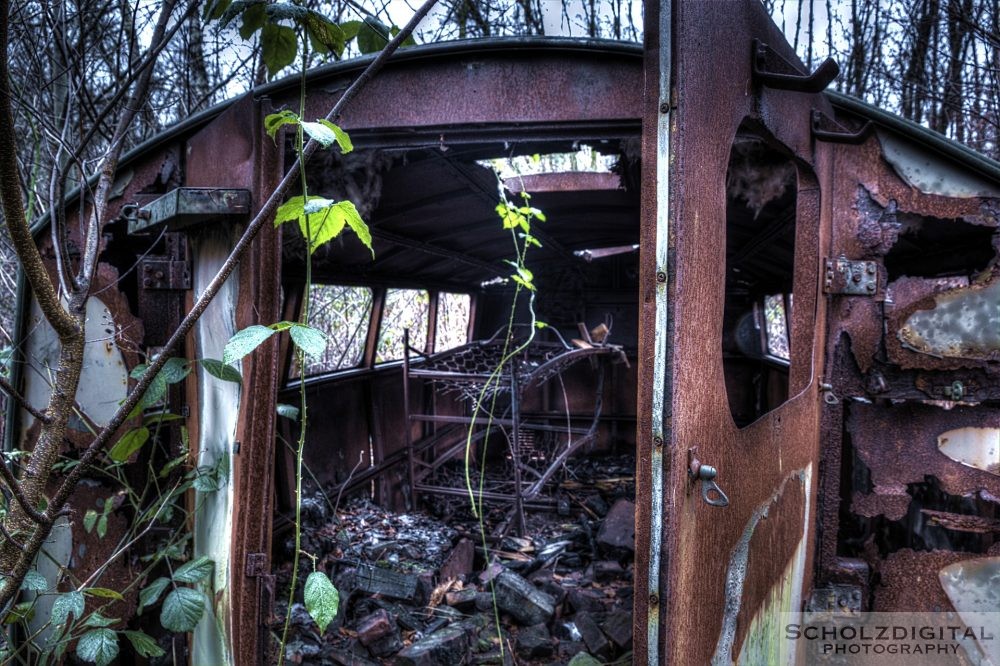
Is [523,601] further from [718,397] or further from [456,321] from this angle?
[456,321]

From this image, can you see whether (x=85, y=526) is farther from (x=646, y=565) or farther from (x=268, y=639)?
(x=646, y=565)

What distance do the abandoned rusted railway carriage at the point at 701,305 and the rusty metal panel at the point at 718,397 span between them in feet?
0.03

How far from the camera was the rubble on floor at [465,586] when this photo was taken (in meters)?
3.35

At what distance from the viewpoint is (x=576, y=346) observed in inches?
263

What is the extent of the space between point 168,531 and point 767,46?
291 centimetres

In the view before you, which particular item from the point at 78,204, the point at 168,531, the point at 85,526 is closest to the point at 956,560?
the point at 168,531

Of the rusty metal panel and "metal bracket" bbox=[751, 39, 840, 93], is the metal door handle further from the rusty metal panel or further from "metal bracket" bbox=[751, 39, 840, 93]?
"metal bracket" bbox=[751, 39, 840, 93]

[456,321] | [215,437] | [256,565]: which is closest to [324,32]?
[215,437]

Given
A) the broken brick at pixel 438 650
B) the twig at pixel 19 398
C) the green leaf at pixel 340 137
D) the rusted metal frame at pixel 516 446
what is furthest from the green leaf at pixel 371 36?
the rusted metal frame at pixel 516 446

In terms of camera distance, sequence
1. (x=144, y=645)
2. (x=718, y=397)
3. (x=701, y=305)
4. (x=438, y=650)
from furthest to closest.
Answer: (x=438, y=650) < (x=144, y=645) < (x=718, y=397) < (x=701, y=305)

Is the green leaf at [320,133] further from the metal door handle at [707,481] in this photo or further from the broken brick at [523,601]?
the broken brick at [523,601]

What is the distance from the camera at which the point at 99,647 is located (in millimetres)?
1917

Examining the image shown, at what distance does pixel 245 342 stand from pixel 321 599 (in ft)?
2.65

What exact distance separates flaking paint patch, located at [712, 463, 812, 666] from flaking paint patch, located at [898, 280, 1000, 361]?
679mm
